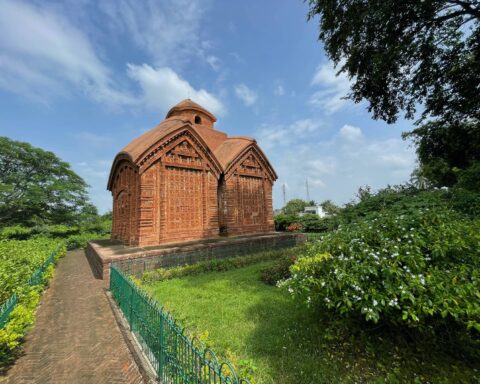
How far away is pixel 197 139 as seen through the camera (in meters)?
13.9

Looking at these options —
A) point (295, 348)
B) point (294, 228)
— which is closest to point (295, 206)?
point (294, 228)

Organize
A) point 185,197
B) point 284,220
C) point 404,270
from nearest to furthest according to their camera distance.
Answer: point 404,270
point 185,197
point 284,220

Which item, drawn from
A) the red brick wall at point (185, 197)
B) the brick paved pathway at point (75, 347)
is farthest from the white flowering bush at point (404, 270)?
the red brick wall at point (185, 197)

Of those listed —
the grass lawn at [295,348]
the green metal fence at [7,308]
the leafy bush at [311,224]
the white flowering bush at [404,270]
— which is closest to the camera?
the white flowering bush at [404,270]

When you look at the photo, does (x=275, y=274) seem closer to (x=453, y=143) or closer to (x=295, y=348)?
(x=295, y=348)

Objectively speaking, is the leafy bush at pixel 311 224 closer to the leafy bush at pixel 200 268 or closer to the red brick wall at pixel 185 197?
the red brick wall at pixel 185 197

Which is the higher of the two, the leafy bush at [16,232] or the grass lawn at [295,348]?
the leafy bush at [16,232]

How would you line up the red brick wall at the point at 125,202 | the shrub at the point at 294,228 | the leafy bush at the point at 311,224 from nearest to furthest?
the red brick wall at the point at 125,202
the shrub at the point at 294,228
the leafy bush at the point at 311,224

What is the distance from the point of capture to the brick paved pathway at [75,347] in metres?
4.00

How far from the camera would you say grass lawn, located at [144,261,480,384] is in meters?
3.53

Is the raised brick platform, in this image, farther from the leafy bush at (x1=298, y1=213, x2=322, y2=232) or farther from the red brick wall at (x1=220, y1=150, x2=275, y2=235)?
the leafy bush at (x1=298, y1=213, x2=322, y2=232)

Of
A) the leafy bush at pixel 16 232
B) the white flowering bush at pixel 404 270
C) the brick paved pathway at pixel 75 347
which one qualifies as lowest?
the brick paved pathway at pixel 75 347

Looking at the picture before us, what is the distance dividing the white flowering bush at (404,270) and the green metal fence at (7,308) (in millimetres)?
5142

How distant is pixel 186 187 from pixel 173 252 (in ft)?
13.6
